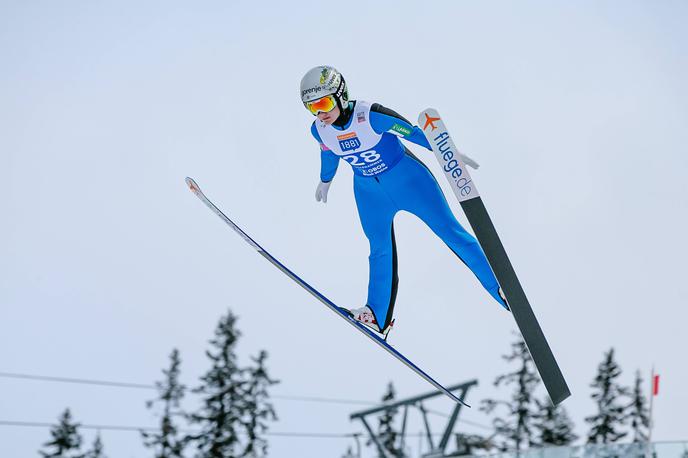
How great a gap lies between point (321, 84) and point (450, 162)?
0.86 m

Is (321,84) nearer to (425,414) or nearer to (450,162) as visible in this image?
(450,162)

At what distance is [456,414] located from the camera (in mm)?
11727

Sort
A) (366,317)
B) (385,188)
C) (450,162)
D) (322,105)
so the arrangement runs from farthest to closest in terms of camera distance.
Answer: (366,317), (385,188), (322,105), (450,162)

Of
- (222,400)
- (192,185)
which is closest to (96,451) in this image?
(222,400)

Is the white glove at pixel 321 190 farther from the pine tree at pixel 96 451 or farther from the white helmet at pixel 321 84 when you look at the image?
the pine tree at pixel 96 451

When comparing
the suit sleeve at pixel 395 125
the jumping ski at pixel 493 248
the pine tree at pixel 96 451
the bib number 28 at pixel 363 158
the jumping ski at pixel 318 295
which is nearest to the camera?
the jumping ski at pixel 493 248

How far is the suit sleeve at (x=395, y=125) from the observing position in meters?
5.75

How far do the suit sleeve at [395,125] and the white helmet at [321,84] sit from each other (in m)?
0.23

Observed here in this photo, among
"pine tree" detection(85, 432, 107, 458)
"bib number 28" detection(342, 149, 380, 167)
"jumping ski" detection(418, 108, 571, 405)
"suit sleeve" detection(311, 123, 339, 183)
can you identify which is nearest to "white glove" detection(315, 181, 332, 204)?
"suit sleeve" detection(311, 123, 339, 183)

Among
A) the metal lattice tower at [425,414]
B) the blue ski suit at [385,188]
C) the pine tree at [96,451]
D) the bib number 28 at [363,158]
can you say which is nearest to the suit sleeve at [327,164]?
the blue ski suit at [385,188]

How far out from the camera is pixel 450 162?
5.60 m

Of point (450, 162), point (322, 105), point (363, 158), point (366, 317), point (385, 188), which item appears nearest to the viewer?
point (450, 162)

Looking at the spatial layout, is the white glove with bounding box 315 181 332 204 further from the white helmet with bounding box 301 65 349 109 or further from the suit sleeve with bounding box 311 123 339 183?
the white helmet with bounding box 301 65 349 109

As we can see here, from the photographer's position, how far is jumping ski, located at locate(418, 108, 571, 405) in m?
5.59
